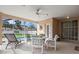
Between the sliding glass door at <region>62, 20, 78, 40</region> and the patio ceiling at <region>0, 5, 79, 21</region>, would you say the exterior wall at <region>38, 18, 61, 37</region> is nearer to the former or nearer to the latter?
the sliding glass door at <region>62, 20, 78, 40</region>

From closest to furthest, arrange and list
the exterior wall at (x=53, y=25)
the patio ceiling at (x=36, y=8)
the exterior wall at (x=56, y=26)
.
→ the patio ceiling at (x=36, y=8) → the exterior wall at (x=53, y=25) → the exterior wall at (x=56, y=26)

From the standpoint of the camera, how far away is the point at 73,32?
393 inches

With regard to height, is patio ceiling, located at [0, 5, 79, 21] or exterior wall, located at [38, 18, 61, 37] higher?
patio ceiling, located at [0, 5, 79, 21]

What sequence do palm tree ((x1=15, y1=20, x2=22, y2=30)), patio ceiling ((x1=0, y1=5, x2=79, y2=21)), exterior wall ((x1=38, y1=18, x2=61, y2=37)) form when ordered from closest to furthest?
patio ceiling ((x1=0, y1=5, x2=79, y2=21)) < palm tree ((x1=15, y1=20, x2=22, y2=30)) < exterior wall ((x1=38, y1=18, x2=61, y2=37))

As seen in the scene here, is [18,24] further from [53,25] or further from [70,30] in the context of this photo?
[70,30]

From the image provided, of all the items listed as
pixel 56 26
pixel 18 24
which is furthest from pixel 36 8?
Answer: pixel 56 26

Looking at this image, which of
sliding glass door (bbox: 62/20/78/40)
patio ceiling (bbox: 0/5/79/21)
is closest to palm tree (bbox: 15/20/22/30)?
patio ceiling (bbox: 0/5/79/21)

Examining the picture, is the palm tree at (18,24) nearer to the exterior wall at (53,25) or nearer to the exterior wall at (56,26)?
the exterior wall at (53,25)

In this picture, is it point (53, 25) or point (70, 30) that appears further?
point (70, 30)

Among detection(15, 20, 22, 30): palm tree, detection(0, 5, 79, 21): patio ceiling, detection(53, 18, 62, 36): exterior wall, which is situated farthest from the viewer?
detection(53, 18, 62, 36): exterior wall

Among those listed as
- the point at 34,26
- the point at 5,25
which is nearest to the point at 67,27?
the point at 34,26

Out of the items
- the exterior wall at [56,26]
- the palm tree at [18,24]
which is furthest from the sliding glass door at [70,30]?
the palm tree at [18,24]

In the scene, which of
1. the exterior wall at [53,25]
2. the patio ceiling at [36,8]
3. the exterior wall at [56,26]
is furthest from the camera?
the exterior wall at [56,26]

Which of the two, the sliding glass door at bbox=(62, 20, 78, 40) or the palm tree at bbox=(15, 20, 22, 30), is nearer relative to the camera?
the palm tree at bbox=(15, 20, 22, 30)
